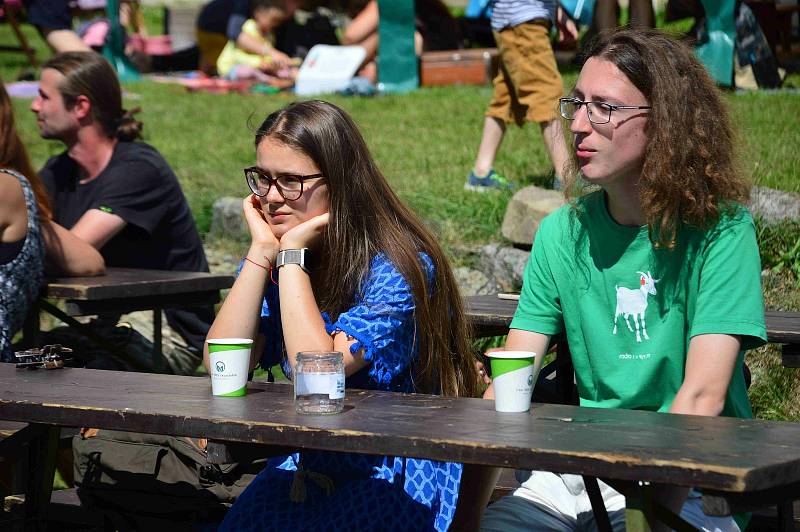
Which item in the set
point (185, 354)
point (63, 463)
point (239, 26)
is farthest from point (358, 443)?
point (239, 26)

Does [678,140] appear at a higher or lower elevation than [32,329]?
higher

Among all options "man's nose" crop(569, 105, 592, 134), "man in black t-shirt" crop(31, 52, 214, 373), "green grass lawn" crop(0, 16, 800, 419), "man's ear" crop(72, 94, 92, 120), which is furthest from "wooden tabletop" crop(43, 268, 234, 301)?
"man's nose" crop(569, 105, 592, 134)

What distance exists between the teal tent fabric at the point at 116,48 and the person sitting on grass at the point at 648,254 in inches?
400

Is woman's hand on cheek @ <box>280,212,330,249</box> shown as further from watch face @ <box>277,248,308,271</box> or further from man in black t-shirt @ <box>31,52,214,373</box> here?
man in black t-shirt @ <box>31,52,214,373</box>

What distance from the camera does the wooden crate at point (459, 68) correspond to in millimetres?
10578

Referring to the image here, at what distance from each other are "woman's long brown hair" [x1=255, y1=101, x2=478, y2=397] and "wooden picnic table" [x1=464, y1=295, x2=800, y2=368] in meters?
0.37

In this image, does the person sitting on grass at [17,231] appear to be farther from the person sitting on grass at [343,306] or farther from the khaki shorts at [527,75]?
the khaki shorts at [527,75]

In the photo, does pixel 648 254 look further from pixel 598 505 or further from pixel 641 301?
pixel 598 505

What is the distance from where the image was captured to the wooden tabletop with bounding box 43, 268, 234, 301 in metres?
4.41

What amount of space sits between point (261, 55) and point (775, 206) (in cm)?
779

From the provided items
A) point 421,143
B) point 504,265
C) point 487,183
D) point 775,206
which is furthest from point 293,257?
point 421,143

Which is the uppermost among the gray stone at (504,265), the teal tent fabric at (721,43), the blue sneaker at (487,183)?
the teal tent fabric at (721,43)

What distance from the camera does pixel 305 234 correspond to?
3.04 metres

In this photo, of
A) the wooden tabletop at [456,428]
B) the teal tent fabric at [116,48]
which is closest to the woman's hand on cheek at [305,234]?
the wooden tabletop at [456,428]
